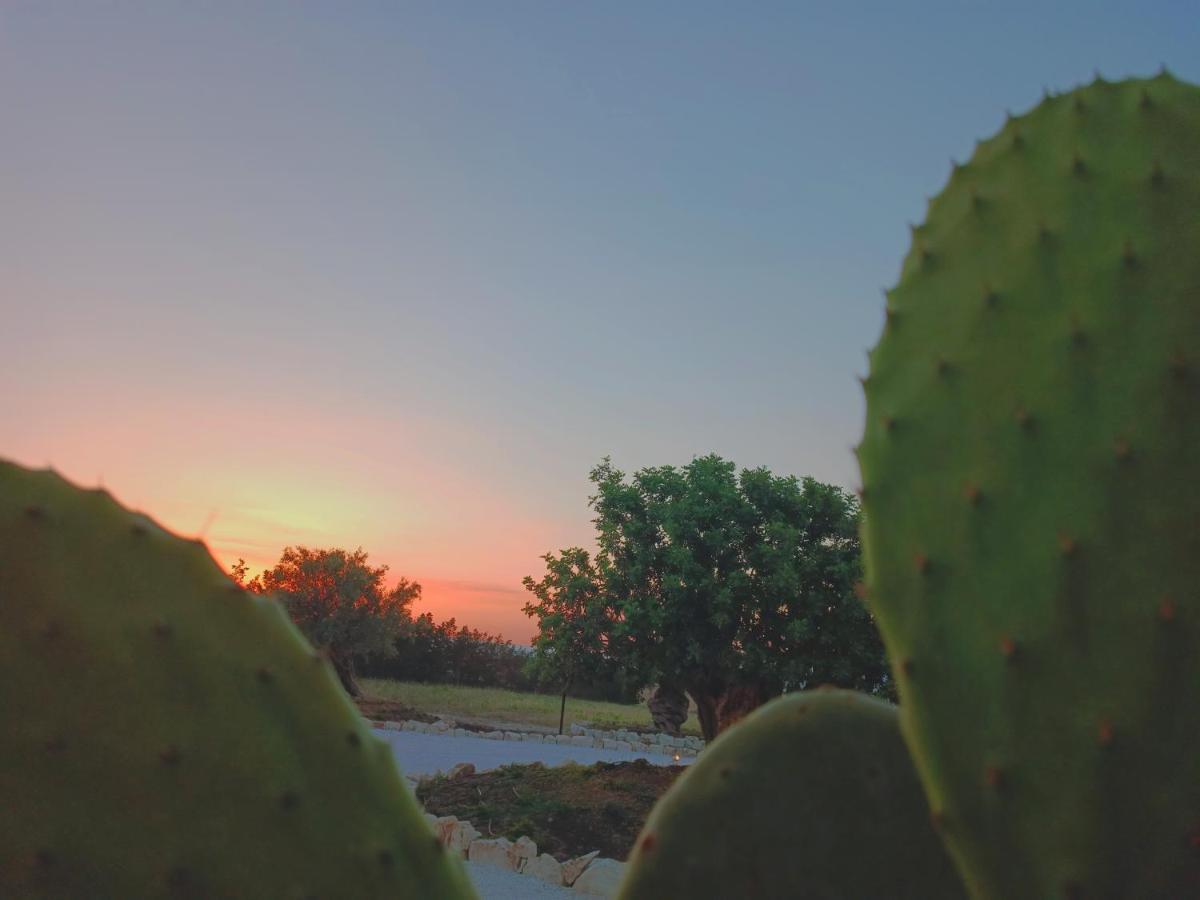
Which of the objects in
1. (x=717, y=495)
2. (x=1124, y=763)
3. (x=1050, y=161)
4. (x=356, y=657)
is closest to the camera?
(x=1124, y=763)

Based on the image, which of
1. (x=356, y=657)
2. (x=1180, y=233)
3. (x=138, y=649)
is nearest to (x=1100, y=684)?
(x=1180, y=233)

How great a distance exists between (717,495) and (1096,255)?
1696cm

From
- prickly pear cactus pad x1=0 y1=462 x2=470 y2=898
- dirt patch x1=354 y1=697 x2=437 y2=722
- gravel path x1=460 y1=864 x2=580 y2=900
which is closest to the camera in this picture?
prickly pear cactus pad x1=0 y1=462 x2=470 y2=898

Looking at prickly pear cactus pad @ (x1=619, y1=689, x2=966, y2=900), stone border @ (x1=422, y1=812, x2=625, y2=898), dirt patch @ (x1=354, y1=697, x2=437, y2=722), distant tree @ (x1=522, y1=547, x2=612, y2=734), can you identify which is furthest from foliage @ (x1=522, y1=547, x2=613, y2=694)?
prickly pear cactus pad @ (x1=619, y1=689, x2=966, y2=900)

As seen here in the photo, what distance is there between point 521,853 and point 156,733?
25.0ft

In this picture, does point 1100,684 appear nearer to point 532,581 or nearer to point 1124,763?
point 1124,763

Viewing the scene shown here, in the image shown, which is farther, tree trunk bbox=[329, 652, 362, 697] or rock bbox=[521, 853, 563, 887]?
tree trunk bbox=[329, 652, 362, 697]

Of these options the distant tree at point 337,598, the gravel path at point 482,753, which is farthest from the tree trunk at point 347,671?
the gravel path at point 482,753

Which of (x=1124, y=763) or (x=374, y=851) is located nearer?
(x=1124, y=763)

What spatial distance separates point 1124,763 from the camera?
2.04 feet

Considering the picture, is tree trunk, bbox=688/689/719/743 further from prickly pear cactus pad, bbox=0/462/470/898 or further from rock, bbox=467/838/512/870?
prickly pear cactus pad, bbox=0/462/470/898

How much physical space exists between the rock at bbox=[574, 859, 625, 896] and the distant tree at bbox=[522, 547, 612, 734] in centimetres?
942

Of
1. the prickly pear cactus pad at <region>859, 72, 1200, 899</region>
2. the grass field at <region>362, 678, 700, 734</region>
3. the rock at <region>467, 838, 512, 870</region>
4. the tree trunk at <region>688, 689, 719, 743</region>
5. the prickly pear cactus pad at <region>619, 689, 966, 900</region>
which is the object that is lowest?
the grass field at <region>362, 678, 700, 734</region>

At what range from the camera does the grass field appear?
2656 cm
